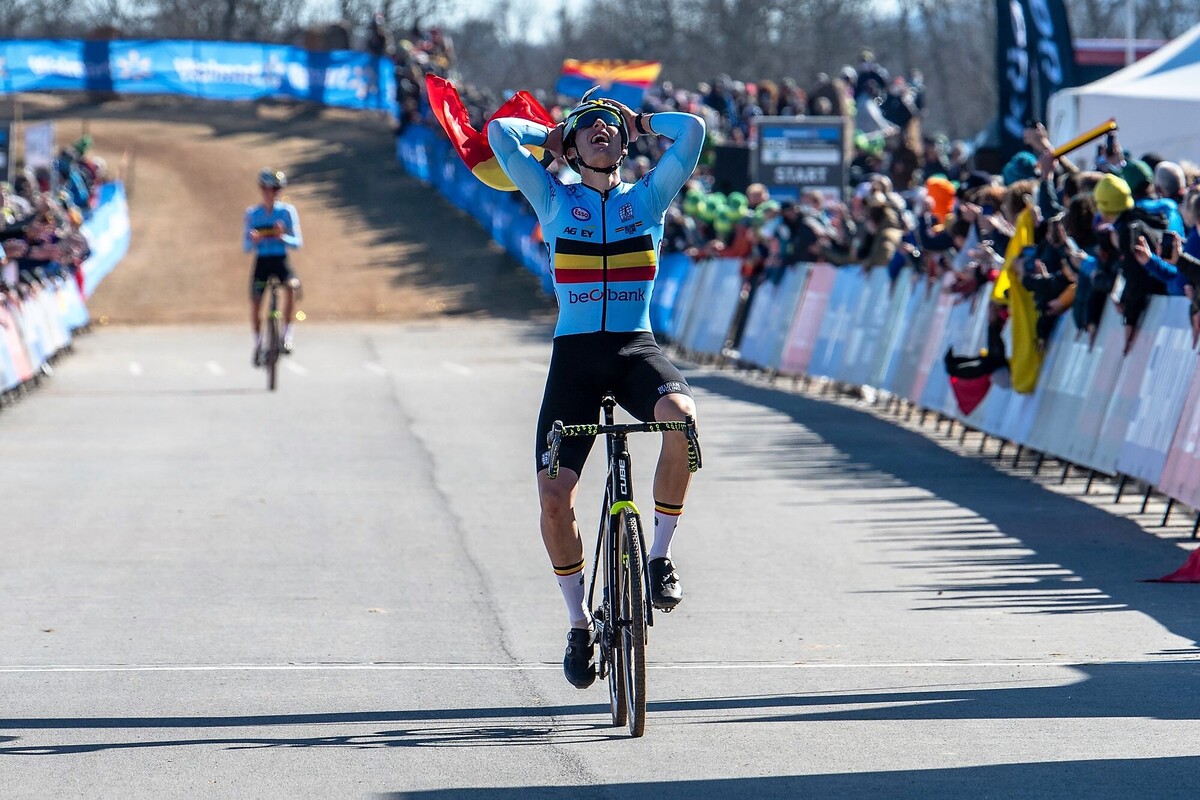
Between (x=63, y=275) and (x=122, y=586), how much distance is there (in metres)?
21.7

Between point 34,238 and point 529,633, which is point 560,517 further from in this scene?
point 34,238

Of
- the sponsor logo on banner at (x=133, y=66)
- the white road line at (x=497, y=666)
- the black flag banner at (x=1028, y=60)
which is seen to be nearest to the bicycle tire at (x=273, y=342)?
the black flag banner at (x=1028, y=60)

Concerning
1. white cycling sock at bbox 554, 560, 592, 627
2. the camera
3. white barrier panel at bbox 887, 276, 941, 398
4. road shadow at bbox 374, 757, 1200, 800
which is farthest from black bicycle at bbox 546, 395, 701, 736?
white barrier panel at bbox 887, 276, 941, 398

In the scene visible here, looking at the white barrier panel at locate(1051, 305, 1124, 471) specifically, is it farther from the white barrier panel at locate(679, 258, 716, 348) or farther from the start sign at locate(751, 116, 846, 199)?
the start sign at locate(751, 116, 846, 199)

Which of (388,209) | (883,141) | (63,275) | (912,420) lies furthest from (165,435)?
(388,209)

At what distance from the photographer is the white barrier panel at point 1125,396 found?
41.2ft

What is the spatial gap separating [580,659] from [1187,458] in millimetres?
5485

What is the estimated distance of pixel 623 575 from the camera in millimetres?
6801

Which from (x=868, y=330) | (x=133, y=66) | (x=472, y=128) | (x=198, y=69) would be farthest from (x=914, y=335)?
(x=133, y=66)

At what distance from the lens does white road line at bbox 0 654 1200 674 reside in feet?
25.7

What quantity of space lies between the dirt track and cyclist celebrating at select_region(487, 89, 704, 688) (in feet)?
116

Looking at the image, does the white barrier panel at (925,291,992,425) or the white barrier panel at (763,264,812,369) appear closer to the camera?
the white barrier panel at (925,291,992,425)

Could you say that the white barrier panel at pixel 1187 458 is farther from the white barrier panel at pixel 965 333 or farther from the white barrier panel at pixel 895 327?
the white barrier panel at pixel 895 327

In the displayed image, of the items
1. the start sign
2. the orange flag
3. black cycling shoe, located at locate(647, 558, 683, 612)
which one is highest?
the orange flag
